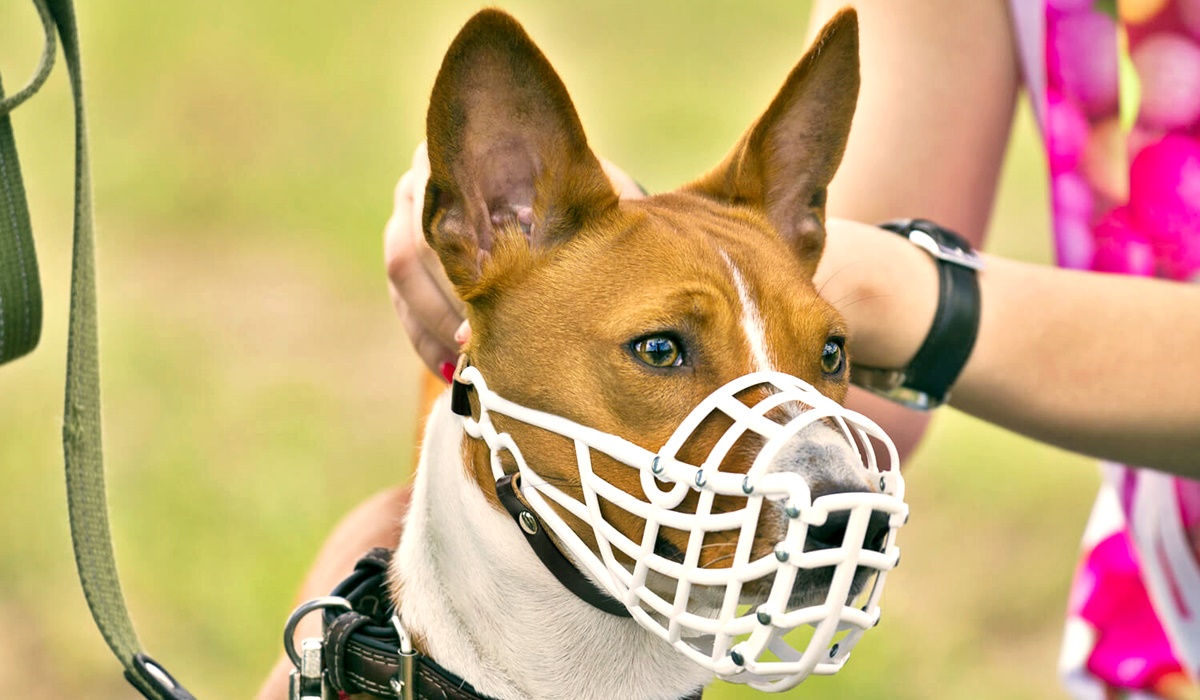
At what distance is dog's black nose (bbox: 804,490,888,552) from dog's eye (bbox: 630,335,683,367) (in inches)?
12.1

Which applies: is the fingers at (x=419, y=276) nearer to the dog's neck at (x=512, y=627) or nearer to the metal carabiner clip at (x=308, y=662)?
the dog's neck at (x=512, y=627)

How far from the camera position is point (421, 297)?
7.33 ft

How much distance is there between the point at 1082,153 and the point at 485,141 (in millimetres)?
1612

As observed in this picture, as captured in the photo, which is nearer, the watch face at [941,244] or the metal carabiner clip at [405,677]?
the metal carabiner clip at [405,677]

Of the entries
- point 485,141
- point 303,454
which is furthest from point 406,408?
point 485,141

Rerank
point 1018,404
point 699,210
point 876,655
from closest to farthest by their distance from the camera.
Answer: point 699,210, point 1018,404, point 876,655

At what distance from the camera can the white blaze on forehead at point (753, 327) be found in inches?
72.0

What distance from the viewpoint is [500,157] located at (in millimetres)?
2027

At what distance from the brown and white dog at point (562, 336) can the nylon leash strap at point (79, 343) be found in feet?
1.59

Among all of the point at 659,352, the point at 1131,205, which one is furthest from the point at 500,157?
the point at 1131,205

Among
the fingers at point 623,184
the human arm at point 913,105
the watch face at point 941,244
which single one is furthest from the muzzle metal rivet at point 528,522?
the human arm at point 913,105

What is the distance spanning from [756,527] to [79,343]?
127 centimetres

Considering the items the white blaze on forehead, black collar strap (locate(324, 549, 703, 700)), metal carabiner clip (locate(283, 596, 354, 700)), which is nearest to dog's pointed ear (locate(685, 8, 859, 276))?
the white blaze on forehead

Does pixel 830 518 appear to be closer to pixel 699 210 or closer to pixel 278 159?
pixel 699 210
